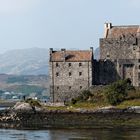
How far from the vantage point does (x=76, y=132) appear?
8838cm

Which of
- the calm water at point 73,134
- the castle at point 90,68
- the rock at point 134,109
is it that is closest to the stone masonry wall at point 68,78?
the castle at point 90,68

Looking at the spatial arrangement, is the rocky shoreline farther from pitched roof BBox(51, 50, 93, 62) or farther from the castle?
pitched roof BBox(51, 50, 93, 62)

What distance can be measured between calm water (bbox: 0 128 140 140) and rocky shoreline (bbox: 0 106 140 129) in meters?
5.71

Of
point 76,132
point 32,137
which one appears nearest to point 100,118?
point 76,132

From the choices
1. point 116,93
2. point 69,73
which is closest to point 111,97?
point 116,93

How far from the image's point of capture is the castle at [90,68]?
120 meters

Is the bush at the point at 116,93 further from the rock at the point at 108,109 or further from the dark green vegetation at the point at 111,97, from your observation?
the rock at the point at 108,109

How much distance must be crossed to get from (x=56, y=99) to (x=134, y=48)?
16.2 m

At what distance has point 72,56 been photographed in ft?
401

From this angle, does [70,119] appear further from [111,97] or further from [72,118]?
[111,97]

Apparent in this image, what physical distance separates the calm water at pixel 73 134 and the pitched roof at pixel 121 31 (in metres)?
36.5

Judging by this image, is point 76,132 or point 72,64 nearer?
point 76,132

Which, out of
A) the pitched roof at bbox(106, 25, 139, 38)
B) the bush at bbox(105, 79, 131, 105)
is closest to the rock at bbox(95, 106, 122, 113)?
the bush at bbox(105, 79, 131, 105)

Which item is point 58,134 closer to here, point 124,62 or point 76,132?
point 76,132
